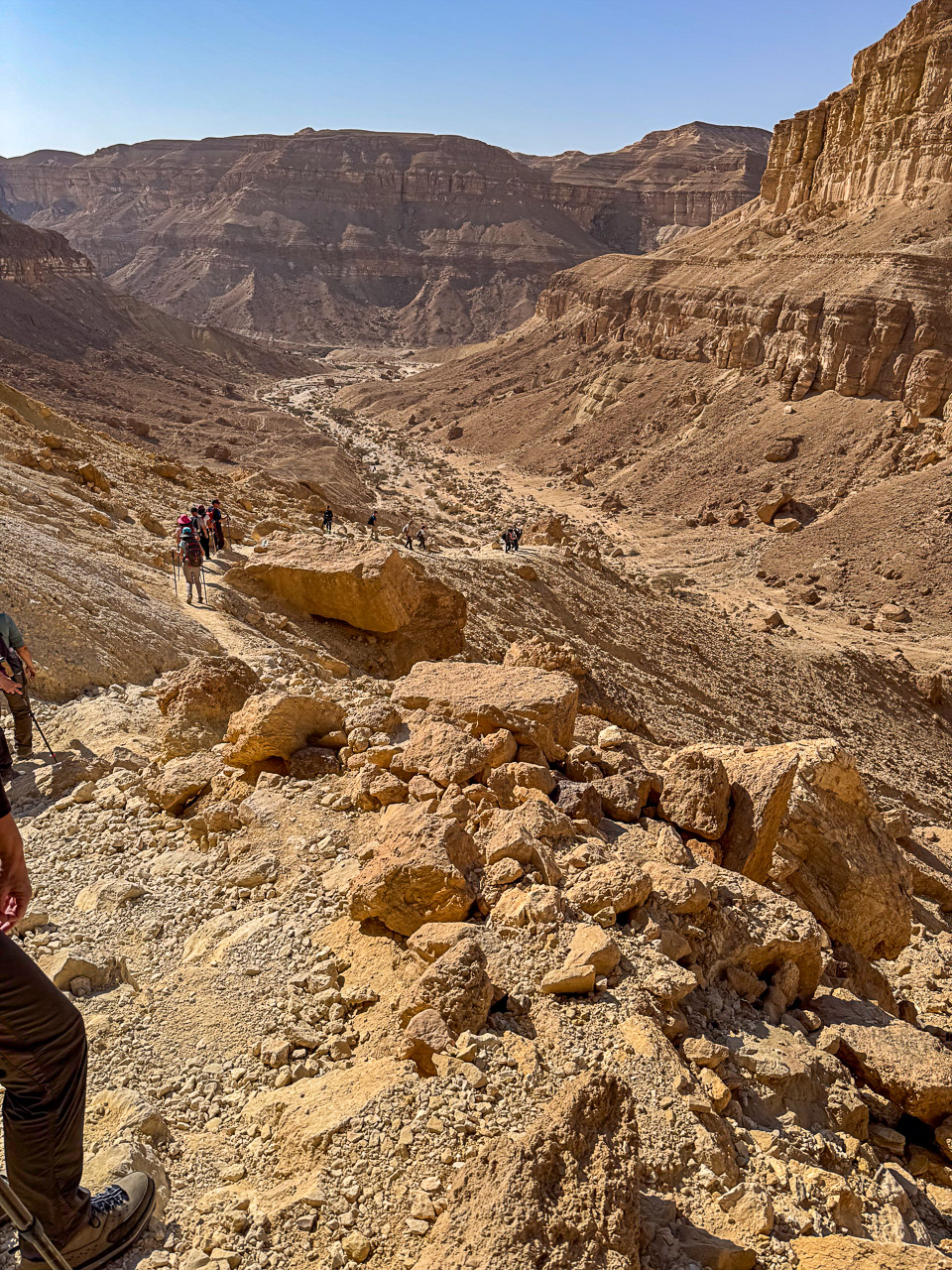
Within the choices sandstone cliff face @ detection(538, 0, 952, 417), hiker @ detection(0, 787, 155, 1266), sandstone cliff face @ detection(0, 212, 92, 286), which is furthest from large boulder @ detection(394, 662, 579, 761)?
sandstone cliff face @ detection(0, 212, 92, 286)

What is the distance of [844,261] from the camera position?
4122 cm

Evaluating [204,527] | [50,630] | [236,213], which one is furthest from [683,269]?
[236,213]

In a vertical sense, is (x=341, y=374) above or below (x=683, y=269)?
below

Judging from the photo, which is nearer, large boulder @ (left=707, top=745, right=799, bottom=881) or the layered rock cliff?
large boulder @ (left=707, top=745, right=799, bottom=881)

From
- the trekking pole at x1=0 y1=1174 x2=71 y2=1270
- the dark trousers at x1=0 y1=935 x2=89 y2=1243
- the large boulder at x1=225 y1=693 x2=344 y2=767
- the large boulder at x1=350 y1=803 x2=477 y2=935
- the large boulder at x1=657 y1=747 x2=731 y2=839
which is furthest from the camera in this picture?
the large boulder at x1=657 y1=747 x2=731 y2=839

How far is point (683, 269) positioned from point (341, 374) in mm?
36920

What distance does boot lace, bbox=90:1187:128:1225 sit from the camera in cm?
280

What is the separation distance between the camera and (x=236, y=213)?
11088cm

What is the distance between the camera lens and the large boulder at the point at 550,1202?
274cm

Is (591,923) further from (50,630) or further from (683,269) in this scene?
(683,269)

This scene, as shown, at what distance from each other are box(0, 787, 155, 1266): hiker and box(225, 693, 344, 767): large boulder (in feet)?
10.6

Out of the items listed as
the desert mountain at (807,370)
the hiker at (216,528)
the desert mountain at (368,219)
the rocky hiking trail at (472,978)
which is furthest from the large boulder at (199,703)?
the desert mountain at (368,219)

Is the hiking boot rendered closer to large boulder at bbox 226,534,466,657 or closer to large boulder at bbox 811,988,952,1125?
large boulder at bbox 811,988,952,1125

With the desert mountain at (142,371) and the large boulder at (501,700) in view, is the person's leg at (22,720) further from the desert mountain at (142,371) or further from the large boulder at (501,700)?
the desert mountain at (142,371)
